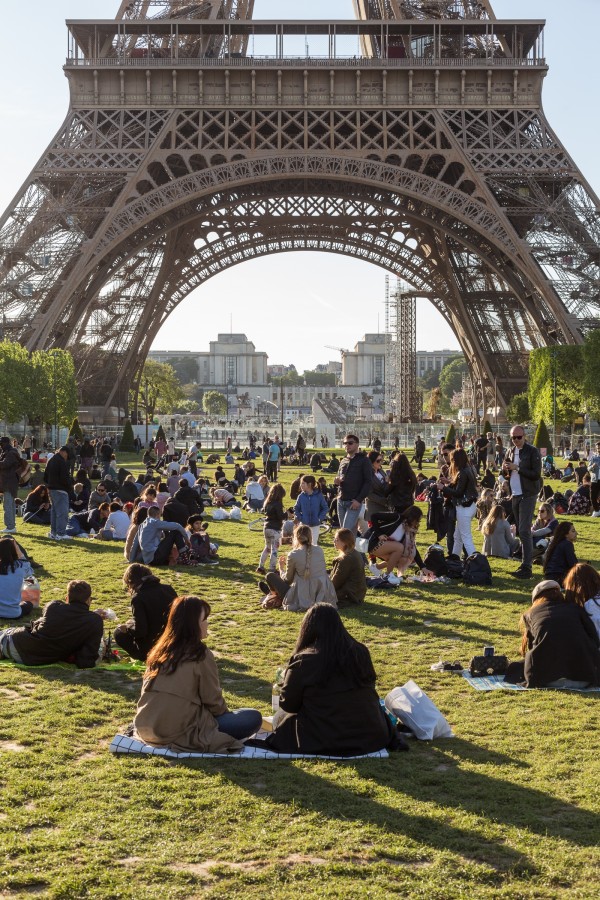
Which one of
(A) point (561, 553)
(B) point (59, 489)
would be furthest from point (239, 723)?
(B) point (59, 489)

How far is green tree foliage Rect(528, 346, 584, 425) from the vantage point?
158ft

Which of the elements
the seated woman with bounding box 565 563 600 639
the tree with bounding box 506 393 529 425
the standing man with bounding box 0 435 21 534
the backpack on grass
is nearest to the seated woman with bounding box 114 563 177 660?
the seated woman with bounding box 565 563 600 639

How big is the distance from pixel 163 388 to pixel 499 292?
63324 millimetres

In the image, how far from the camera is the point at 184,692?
7688 millimetres

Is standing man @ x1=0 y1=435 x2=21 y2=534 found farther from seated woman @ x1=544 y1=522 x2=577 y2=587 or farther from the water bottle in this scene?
seated woman @ x1=544 y1=522 x2=577 y2=587

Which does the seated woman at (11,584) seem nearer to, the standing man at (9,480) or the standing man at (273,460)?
the standing man at (9,480)

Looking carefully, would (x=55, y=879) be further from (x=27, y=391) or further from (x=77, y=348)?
(x=77, y=348)

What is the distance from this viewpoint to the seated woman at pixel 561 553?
12969mm

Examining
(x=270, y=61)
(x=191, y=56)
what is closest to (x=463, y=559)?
(x=270, y=61)

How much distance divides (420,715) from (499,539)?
10612mm

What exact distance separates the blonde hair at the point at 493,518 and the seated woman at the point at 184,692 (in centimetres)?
1077

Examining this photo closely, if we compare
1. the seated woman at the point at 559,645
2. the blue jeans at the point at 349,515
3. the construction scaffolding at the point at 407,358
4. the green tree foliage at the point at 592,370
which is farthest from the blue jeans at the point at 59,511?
the construction scaffolding at the point at 407,358

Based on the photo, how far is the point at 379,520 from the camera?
15711mm

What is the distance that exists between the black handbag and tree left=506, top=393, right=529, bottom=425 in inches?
1980
